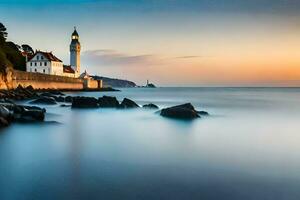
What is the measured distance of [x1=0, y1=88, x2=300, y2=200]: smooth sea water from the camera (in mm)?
7448

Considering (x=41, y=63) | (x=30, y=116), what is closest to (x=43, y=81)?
(x=41, y=63)

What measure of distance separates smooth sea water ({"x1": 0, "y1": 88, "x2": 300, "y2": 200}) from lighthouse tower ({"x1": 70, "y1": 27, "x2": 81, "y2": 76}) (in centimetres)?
6915

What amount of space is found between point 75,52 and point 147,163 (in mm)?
77684

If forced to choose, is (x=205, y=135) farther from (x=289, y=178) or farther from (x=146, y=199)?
(x=146, y=199)

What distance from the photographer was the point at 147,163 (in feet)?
33.7

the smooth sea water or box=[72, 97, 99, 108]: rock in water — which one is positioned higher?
box=[72, 97, 99, 108]: rock in water

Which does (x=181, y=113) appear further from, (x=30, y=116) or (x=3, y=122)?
(x=3, y=122)

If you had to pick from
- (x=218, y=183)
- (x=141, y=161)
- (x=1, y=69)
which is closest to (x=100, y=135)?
(x=141, y=161)

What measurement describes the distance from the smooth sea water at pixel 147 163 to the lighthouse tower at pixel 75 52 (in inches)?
2722

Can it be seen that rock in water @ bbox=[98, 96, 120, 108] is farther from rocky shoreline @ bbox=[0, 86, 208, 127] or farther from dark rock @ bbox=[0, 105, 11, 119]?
dark rock @ bbox=[0, 105, 11, 119]

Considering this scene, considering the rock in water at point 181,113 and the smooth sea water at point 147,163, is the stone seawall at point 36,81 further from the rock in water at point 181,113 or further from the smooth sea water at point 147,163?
the smooth sea water at point 147,163

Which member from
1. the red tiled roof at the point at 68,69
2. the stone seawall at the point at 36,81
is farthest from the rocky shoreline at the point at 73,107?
the red tiled roof at the point at 68,69

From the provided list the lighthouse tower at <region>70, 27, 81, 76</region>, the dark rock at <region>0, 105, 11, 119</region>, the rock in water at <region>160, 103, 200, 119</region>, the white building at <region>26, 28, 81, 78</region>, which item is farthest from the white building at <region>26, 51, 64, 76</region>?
the dark rock at <region>0, 105, 11, 119</region>

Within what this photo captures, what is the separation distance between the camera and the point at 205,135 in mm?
15961
